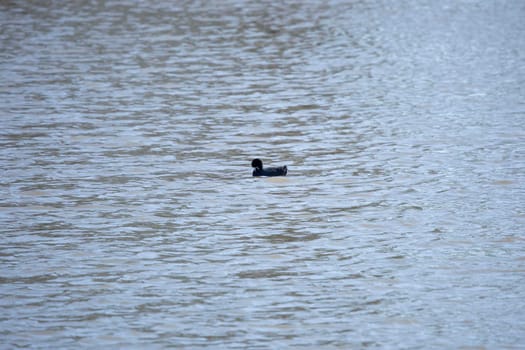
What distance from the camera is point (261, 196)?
1808 cm

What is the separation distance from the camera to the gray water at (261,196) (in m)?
12.5

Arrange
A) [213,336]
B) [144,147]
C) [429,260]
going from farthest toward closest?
[144,147], [429,260], [213,336]

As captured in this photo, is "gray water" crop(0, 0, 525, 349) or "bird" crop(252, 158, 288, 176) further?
"bird" crop(252, 158, 288, 176)

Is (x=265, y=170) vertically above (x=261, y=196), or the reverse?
(x=265, y=170)

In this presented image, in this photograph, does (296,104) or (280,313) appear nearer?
(280,313)

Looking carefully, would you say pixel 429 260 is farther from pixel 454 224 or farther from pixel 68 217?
pixel 68 217

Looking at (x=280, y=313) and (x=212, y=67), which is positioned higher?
(x=212, y=67)

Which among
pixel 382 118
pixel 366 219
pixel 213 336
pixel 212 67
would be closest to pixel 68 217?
pixel 366 219

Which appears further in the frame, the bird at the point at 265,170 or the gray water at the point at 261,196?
the bird at the point at 265,170

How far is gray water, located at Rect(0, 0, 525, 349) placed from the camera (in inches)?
492

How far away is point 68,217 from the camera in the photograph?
55.2ft

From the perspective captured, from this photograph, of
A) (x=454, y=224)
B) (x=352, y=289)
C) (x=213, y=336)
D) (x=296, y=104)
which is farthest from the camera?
(x=296, y=104)

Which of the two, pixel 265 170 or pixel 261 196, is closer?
pixel 261 196

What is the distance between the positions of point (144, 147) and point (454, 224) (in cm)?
753
